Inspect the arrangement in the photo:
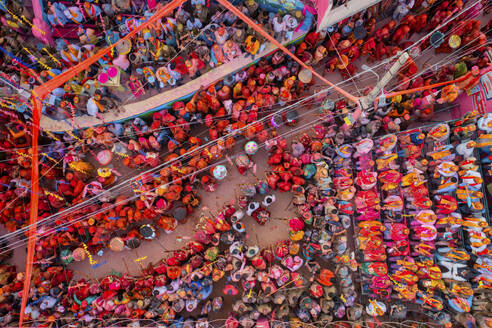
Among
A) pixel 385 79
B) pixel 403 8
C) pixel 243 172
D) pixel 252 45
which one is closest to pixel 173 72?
pixel 252 45

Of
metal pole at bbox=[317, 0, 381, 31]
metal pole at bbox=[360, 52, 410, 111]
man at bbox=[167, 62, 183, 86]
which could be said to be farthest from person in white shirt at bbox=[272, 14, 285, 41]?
metal pole at bbox=[360, 52, 410, 111]

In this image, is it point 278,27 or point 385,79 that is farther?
point 278,27

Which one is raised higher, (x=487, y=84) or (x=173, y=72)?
(x=173, y=72)

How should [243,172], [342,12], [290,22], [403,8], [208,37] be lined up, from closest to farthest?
[342,12] < [290,22] < [208,37] < [403,8] < [243,172]

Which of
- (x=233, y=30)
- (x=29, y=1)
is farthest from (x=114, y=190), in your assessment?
(x=29, y=1)

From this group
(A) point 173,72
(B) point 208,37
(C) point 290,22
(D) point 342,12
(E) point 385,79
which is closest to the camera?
(E) point 385,79

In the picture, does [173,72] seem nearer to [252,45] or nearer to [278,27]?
[252,45]

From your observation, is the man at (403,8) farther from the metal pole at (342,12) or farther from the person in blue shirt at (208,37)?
the person in blue shirt at (208,37)

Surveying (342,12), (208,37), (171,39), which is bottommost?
(342,12)
